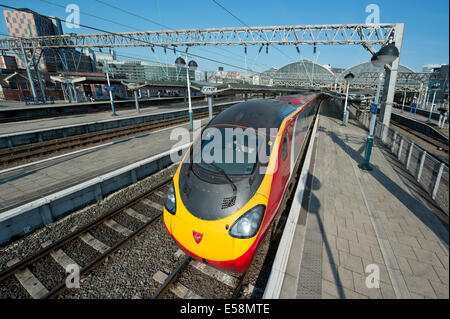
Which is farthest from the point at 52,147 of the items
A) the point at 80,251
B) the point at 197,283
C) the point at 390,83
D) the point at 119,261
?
the point at 390,83

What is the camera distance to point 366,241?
16.1ft

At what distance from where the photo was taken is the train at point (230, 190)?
3771 millimetres

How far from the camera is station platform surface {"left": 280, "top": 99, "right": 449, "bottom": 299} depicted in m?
3.27

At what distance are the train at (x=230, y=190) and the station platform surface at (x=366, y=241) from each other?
1211mm

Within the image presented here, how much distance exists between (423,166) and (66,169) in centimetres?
1383

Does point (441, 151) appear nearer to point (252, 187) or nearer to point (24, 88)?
point (252, 187)

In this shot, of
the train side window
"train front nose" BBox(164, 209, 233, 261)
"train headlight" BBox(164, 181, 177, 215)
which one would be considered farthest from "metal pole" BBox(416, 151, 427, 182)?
"train headlight" BBox(164, 181, 177, 215)

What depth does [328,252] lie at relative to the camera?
4613 mm

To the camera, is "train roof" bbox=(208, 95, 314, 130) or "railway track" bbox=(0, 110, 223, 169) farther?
"railway track" bbox=(0, 110, 223, 169)

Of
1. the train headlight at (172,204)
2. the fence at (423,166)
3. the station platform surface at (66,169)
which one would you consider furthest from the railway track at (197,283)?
the station platform surface at (66,169)

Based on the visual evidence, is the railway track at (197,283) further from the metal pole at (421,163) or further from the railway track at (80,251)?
the metal pole at (421,163)

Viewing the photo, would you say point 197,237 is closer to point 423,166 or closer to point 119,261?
point 119,261

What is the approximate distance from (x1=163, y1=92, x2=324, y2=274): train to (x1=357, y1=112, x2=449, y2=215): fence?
3102 millimetres

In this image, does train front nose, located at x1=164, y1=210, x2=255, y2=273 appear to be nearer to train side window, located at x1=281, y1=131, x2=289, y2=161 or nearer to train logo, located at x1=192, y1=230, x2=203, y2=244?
train logo, located at x1=192, y1=230, x2=203, y2=244
